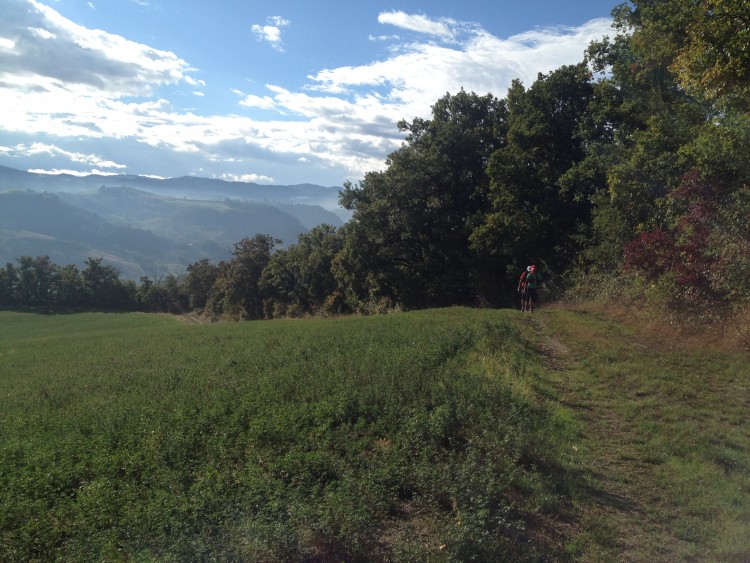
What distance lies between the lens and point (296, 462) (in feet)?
21.2

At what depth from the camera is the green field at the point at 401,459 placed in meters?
4.96

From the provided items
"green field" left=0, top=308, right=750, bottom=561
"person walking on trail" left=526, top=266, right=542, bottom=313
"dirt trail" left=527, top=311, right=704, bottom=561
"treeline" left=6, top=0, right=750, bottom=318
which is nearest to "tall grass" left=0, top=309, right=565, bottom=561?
"green field" left=0, top=308, right=750, bottom=561

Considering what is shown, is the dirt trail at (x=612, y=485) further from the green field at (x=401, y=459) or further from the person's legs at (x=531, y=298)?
the person's legs at (x=531, y=298)

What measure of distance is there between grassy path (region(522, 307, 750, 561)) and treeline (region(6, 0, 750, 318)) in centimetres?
249

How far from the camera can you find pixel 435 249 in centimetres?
3372

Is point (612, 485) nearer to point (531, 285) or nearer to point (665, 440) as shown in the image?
point (665, 440)

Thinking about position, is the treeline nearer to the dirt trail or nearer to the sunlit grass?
the sunlit grass

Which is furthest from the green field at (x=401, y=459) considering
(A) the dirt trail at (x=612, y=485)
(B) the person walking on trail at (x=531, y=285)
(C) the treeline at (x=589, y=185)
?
(B) the person walking on trail at (x=531, y=285)

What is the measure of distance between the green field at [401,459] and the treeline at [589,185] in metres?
3.27

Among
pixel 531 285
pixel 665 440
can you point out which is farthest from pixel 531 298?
pixel 665 440

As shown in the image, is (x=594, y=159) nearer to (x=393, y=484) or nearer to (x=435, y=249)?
(x=435, y=249)

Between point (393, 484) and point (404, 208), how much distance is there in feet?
91.0

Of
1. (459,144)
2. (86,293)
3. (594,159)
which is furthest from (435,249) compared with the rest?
(86,293)

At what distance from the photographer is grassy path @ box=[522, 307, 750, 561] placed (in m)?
5.07
